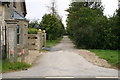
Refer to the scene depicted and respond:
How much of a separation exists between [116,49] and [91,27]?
166 inches

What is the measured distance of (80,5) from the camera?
4250cm

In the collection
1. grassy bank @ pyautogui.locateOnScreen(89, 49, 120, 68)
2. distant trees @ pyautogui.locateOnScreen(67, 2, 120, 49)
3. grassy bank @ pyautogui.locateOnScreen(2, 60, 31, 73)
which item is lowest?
grassy bank @ pyautogui.locateOnScreen(89, 49, 120, 68)

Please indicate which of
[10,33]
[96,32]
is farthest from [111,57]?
[10,33]

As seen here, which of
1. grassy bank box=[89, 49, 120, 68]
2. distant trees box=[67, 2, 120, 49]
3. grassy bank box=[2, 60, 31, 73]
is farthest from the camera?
distant trees box=[67, 2, 120, 49]

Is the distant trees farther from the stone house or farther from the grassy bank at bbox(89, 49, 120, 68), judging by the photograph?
the stone house

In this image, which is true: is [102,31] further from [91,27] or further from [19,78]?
[19,78]

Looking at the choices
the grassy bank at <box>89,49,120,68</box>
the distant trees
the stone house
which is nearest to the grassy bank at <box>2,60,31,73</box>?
the stone house

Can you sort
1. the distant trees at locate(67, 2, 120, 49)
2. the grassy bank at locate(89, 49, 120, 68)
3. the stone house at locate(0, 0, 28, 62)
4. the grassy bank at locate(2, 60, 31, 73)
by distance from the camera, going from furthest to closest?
the distant trees at locate(67, 2, 120, 49) < the grassy bank at locate(89, 49, 120, 68) < the stone house at locate(0, 0, 28, 62) < the grassy bank at locate(2, 60, 31, 73)

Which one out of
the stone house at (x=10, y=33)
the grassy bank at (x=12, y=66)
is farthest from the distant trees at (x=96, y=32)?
the grassy bank at (x=12, y=66)

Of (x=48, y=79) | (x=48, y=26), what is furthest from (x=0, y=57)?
(x=48, y=26)

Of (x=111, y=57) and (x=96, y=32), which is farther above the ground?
(x=96, y=32)

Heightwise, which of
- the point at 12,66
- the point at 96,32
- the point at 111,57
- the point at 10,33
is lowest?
the point at 111,57

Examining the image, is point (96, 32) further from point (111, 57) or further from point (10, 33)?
point (10, 33)

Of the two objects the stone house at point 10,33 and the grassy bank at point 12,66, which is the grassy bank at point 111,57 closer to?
the grassy bank at point 12,66
